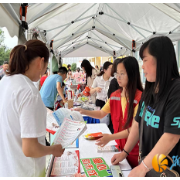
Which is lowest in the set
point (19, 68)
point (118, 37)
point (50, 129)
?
point (50, 129)

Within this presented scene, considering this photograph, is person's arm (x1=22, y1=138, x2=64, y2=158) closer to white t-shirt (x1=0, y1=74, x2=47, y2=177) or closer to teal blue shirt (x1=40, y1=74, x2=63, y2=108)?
white t-shirt (x1=0, y1=74, x2=47, y2=177)

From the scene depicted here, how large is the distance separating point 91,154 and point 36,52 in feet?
3.01

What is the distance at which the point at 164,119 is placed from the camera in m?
0.87

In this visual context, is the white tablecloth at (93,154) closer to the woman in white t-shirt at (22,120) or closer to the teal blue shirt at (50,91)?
the woman in white t-shirt at (22,120)

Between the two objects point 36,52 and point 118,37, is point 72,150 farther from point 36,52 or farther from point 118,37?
point 118,37

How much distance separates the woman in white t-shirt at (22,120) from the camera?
792mm

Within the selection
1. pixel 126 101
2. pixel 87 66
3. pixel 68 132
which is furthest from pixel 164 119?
pixel 87 66

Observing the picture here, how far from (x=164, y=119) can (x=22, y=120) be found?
74 centimetres

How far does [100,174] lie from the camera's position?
1030mm

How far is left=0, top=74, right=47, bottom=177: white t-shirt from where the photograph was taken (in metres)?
0.79

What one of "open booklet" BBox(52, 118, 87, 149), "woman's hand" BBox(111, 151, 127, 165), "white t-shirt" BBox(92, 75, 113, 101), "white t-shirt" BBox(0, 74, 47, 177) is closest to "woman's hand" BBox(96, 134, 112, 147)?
"woman's hand" BBox(111, 151, 127, 165)

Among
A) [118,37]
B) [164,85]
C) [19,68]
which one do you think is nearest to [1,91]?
[19,68]

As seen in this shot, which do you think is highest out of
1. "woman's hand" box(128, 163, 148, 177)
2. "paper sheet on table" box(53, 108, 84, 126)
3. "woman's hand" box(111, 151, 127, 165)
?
"paper sheet on table" box(53, 108, 84, 126)

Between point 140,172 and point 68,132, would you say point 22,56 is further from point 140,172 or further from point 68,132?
point 140,172
